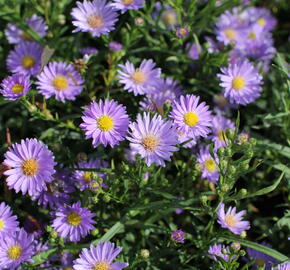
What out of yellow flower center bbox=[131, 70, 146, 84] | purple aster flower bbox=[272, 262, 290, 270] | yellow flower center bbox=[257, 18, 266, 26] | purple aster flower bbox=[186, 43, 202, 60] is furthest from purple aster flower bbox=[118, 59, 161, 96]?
yellow flower center bbox=[257, 18, 266, 26]

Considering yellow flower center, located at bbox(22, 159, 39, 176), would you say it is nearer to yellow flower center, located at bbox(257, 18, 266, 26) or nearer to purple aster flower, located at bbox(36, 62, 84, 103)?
purple aster flower, located at bbox(36, 62, 84, 103)

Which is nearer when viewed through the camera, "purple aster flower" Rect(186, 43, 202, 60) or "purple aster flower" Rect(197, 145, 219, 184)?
"purple aster flower" Rect(197, 145, 219, 184)

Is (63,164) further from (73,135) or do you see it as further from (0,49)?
(0,49)

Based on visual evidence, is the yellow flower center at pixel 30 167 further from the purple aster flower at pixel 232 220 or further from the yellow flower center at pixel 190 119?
the purple aster flower at pixel 232 220

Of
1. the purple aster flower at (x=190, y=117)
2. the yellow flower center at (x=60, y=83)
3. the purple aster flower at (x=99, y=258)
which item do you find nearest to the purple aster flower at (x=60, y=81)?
the yellow flower center at (x=60, y=83)

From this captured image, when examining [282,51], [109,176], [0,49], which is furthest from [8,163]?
[282,51]

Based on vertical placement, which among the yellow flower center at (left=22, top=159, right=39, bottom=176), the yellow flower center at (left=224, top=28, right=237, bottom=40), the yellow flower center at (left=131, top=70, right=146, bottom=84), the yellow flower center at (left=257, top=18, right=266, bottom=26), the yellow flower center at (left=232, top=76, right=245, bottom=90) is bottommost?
the yellow flower center at (left=22, top=159, right=39, bottom=176)
